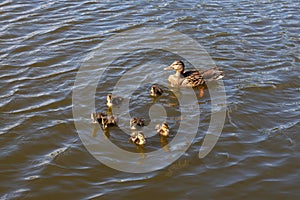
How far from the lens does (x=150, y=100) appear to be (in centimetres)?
841

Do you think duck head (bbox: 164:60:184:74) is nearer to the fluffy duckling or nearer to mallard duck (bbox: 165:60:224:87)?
mallard duck (bbox: 165:60:224:87)

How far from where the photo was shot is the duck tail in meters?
8.89

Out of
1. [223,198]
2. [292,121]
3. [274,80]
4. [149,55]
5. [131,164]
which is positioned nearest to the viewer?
[223,198]

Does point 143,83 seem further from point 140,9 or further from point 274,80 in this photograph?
point 140,9

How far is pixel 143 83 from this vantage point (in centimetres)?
895

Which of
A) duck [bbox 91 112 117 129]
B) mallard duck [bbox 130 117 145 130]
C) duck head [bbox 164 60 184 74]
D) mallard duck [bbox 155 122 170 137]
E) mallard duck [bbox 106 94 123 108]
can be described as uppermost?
duck head [bbox 164 60 184 74]

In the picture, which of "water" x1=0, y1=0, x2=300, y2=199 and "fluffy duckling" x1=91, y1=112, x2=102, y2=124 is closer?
"water" x1=0, y1=0, x2=300, y2=199

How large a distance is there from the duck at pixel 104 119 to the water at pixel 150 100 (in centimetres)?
18

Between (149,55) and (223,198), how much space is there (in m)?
4.57

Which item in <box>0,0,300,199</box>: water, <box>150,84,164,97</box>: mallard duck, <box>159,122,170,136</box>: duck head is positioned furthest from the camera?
<box>150,84,164,97</box>: mallard duck

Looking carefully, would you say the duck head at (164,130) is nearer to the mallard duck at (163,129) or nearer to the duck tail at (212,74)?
the mallard duck at (163,129)

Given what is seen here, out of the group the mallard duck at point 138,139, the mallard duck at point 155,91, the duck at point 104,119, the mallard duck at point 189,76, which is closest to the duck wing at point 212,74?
the mallard duck at point 189,76

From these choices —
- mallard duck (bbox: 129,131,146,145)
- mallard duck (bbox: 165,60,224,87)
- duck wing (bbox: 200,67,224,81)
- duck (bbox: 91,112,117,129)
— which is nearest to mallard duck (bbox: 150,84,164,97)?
mallard duck (bbox: 165,60,224,87)

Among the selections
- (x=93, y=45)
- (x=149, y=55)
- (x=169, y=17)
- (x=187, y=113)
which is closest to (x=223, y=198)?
(x=187, y=113)
